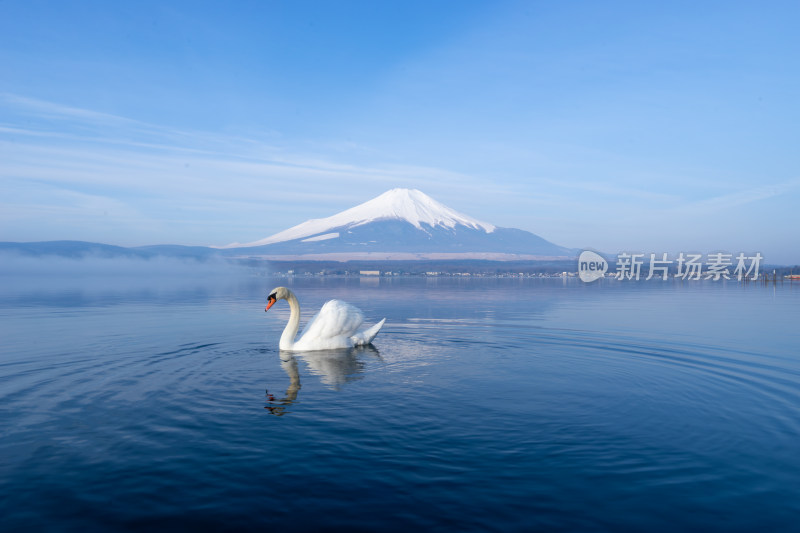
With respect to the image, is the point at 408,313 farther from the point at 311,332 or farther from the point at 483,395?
the point at 483,395

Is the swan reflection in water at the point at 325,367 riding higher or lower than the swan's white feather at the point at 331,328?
lower

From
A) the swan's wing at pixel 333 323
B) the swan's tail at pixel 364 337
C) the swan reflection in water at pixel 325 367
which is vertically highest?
the swan's wing at pixel 333 323

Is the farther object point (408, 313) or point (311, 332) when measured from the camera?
point (408, 313)

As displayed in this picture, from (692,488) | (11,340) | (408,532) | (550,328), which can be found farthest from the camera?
(550,328)

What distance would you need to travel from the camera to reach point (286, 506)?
8008mm

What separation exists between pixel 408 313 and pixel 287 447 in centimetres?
2788

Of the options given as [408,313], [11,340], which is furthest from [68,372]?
[408,313]

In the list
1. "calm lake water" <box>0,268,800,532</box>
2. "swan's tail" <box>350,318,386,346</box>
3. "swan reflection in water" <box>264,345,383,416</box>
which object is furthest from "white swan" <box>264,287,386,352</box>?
"calm lake water" <box>0,268,800,532</box>

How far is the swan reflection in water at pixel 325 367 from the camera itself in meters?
13.6

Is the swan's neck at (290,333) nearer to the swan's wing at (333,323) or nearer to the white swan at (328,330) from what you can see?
the white swan at (328,330)

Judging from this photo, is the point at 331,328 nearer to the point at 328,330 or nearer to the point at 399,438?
the point at 328,330

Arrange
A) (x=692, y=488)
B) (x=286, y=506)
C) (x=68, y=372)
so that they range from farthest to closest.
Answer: (x=68, y=372) → (x=692, y=488) → (x=286, y=506)

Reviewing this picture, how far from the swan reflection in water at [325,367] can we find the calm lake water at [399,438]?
10 cm

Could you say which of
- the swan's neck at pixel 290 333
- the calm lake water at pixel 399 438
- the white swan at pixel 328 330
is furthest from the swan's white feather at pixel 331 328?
the calm lake water at pixel 399 438
